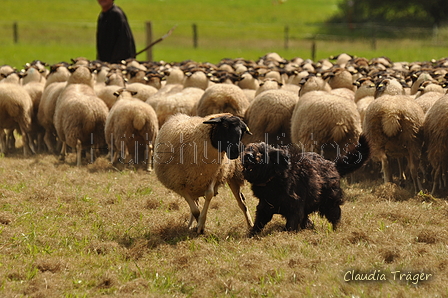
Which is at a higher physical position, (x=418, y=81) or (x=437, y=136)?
(x=418, y=81)

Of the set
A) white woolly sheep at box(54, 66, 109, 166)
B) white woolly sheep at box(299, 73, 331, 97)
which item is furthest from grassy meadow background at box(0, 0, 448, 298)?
white woolly sheep at box(299, 73, 331, 97)

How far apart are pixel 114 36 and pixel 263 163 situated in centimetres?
1253

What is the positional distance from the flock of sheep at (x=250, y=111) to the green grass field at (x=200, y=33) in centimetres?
703

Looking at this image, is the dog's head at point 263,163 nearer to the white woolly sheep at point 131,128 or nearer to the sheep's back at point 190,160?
the sheep's back at point 190,160

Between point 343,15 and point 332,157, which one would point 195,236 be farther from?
point 343,15

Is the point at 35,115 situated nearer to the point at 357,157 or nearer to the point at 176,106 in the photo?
the point at 176,106

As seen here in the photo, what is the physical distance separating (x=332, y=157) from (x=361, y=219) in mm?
1828

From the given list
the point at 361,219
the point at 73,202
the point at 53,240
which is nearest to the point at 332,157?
the point at 361,219

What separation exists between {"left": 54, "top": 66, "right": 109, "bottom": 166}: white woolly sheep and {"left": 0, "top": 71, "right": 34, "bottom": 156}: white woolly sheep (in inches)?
31.2

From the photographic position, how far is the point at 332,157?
8.27m

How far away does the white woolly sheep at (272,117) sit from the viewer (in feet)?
29.8

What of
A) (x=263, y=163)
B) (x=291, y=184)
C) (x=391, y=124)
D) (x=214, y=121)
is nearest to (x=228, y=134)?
(x=214, y=121)

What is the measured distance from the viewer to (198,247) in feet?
18.7

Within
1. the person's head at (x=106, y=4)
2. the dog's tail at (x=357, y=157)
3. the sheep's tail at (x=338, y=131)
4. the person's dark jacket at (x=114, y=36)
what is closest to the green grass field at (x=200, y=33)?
the person's dark jacket at (x=114, y=36)
